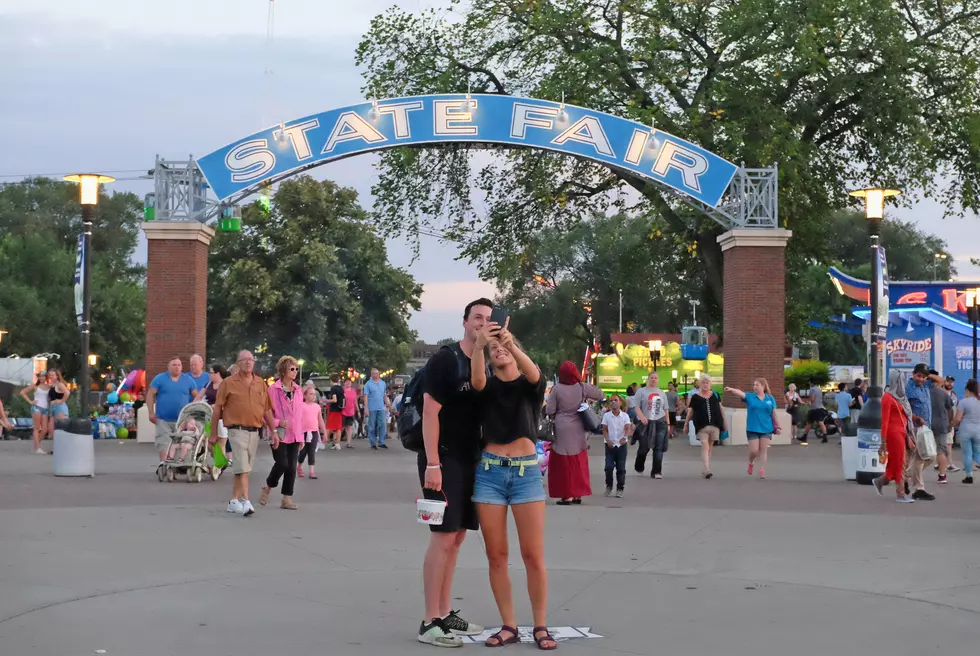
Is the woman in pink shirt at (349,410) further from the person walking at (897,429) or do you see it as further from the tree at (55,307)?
the tree at (55,307)

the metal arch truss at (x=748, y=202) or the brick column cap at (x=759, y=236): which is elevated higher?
the metal arch truss at (x=748, y=202)

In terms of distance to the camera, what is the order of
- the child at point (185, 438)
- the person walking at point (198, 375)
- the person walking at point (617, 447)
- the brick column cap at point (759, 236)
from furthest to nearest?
1. the brick column cap at point (759, 236)
2. the person walking at point (198, 375)
3. the child at point (185, 438)
4. the person walking at point (617, 447)

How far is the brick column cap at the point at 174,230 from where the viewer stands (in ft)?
88.7

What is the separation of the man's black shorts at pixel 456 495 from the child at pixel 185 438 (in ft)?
36.5

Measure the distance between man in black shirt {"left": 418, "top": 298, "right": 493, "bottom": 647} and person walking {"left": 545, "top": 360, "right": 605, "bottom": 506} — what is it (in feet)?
25.0

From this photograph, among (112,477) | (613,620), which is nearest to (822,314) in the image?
(112,477)

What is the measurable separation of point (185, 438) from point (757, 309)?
1465 centimetres

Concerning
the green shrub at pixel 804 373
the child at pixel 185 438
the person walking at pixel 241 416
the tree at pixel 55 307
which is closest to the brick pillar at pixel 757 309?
the child at pixel 185 438

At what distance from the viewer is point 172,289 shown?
1072 inches

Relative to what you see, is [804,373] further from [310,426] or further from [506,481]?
[506,481]

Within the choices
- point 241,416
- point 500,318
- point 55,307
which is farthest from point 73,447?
point 55,307

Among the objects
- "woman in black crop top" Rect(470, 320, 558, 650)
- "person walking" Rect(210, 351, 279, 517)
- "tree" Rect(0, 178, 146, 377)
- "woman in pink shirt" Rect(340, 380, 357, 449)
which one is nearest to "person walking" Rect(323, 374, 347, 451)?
"woman in pink shirt" Rect(340, 380, 357, 449)

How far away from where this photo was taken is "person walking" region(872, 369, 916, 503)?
15.6 m

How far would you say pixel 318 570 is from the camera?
9.78 metres
